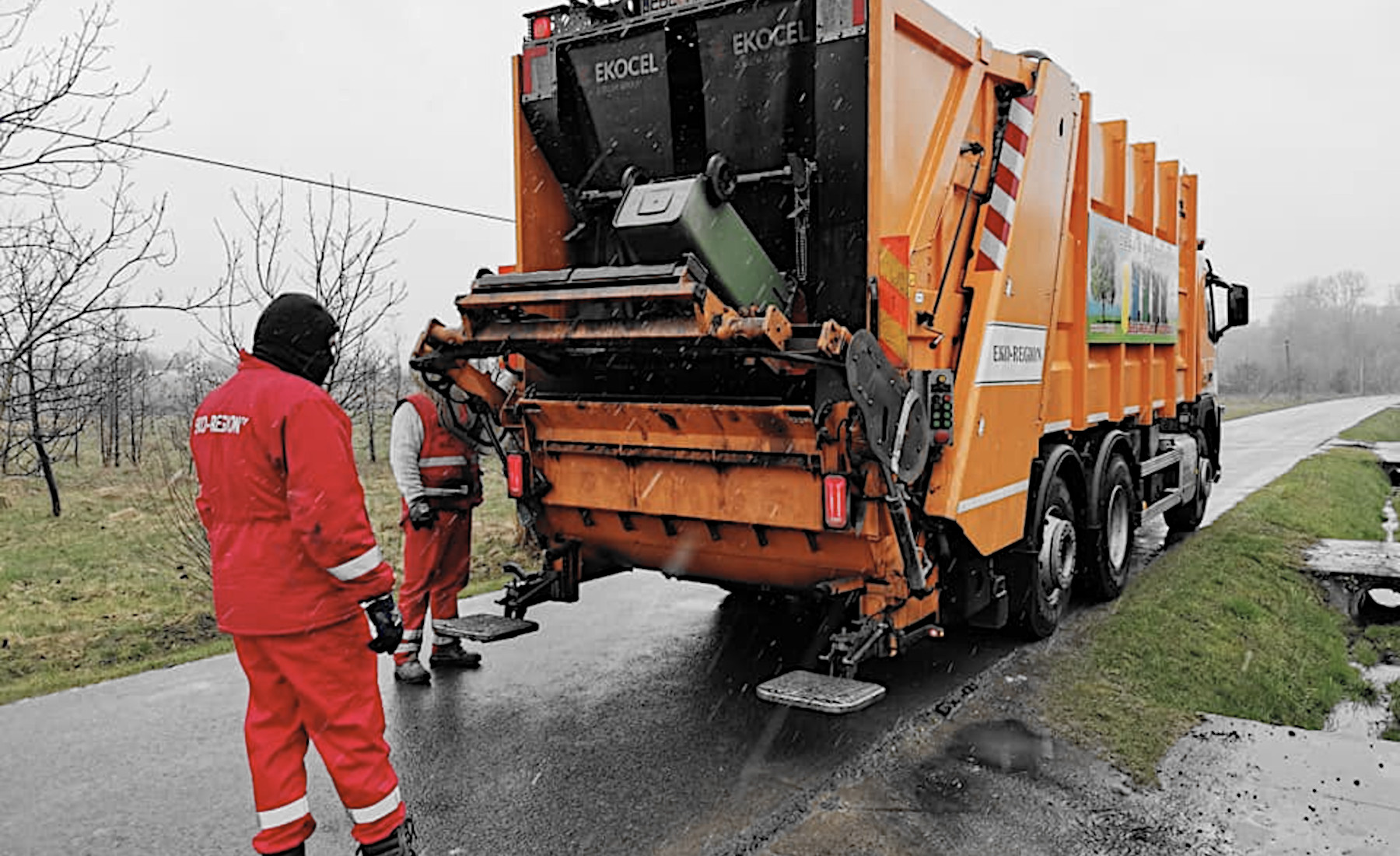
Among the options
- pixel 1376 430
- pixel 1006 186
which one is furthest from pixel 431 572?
pixel 1376 430

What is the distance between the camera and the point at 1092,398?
19.9ft

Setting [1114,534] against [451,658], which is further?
[1114,534]

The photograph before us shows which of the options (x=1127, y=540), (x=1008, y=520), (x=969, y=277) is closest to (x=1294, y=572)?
(x=1127, y=540)

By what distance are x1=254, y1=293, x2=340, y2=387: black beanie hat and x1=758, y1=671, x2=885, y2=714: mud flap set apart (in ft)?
6.32

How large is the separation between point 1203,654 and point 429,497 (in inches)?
158

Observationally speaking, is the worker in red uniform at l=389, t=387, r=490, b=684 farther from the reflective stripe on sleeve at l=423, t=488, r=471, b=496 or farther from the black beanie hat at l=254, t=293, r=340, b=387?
the black beanie hat at l=254, t=293, r=340, b=387

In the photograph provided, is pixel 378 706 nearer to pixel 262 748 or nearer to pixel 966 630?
pixel 262 748

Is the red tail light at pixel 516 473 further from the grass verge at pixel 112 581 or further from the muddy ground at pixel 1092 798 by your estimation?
the grass verge at pixel 112 581

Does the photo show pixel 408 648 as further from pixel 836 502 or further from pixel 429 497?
pixel 836 502

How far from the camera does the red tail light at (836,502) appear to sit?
4.03 meters

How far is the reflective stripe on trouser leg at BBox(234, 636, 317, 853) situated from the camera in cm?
299

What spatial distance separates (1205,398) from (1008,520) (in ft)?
18.6

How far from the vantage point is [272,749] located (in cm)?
301

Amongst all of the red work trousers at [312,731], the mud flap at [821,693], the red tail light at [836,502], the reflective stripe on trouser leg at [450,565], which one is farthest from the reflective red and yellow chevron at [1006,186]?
the red work trousers at [312,731]
